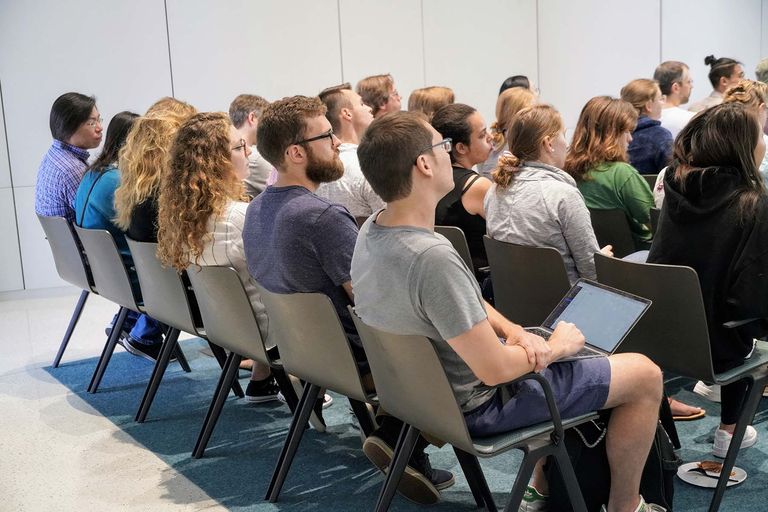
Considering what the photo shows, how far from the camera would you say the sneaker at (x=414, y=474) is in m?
2.88

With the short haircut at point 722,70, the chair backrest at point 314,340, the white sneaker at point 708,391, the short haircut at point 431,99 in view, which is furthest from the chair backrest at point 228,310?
the short haircut at point 722,70

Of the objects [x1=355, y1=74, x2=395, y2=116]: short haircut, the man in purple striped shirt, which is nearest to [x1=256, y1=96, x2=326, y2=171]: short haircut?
the man in purple striped shirt

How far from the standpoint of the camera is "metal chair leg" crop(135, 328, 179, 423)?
391 centimetres

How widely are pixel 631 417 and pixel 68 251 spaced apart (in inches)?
128

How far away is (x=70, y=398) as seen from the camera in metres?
4.43

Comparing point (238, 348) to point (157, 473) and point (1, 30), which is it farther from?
point (1, 30)

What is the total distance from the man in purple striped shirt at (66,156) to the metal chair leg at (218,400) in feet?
6.36

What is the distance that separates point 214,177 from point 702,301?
1.82 meters

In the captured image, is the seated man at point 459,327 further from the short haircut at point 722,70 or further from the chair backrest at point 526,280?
the short haircut at point 722,70

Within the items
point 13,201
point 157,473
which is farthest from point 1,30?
point 157,473

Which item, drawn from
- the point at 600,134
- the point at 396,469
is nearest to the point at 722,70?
the point at 600,134

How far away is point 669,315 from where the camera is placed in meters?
2.69

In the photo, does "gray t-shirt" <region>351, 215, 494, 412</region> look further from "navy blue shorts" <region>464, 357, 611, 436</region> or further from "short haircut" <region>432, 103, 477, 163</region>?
"short haircut" <region>432, 103, 477, 163</region>

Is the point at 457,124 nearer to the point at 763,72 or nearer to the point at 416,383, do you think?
the point at 416,383
